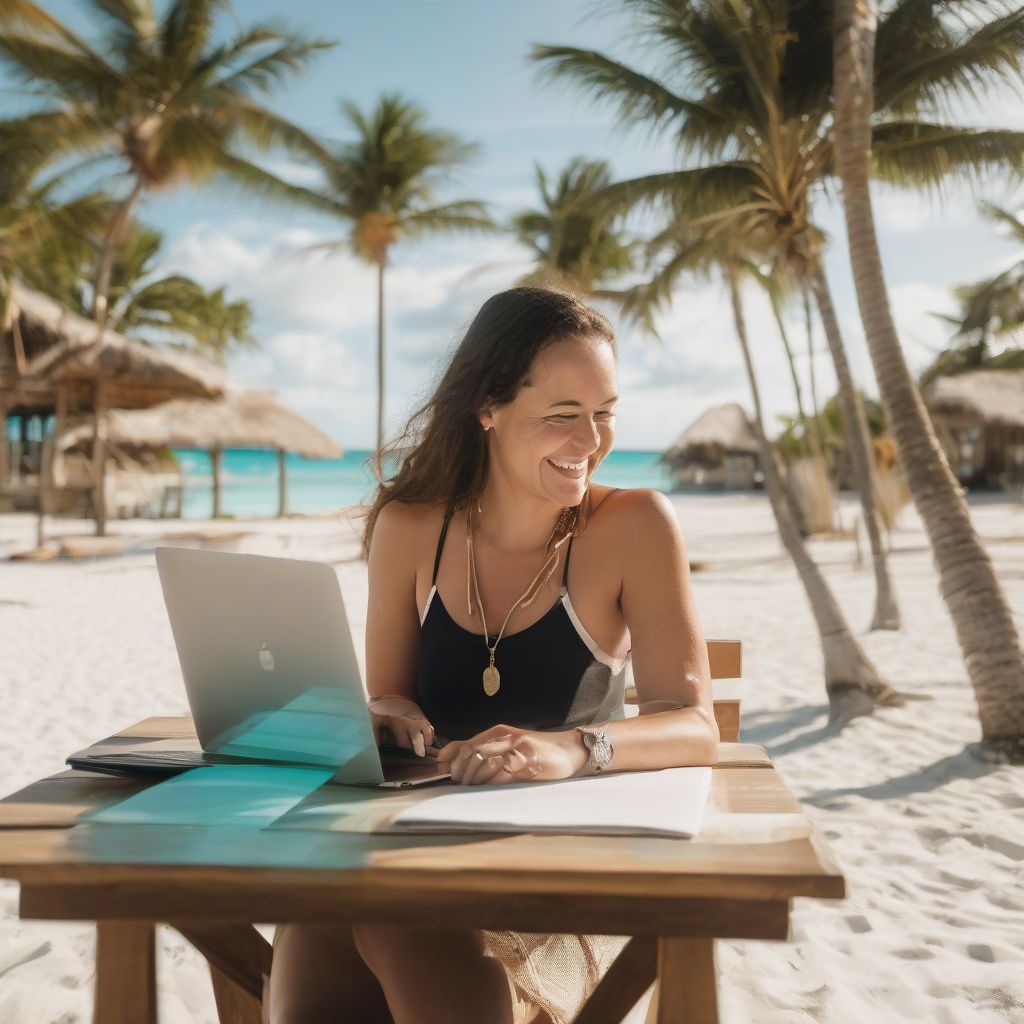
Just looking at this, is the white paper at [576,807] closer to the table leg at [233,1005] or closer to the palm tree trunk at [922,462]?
the table leg at [233,1005]

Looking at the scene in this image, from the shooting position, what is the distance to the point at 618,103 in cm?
836

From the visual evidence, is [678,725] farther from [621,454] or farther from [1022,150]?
[621,454]

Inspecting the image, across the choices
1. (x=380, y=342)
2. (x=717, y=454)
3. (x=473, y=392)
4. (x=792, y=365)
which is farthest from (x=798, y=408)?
(x=717, y=454)

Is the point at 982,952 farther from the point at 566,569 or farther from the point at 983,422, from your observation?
the point at 983,422

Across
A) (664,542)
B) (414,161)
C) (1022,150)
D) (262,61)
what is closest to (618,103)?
(1022,150)

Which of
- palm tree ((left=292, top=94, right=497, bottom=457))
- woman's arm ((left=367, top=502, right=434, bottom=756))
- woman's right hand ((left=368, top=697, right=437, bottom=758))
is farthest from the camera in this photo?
palm tree ((left=292, top=94, right=497, bottom=457))

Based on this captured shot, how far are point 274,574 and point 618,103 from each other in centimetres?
805

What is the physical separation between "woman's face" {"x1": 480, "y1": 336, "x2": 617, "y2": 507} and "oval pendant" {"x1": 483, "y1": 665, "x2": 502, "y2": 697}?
31cm

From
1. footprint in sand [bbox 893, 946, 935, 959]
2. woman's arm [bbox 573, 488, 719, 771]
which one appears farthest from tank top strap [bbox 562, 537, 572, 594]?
footprint in sand [bbox 893, 946, 935, 959]

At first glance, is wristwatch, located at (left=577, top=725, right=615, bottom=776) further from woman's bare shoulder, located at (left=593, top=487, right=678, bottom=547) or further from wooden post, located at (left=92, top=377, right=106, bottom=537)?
wooden post, located at (left=92, top=377, right=106, bottom=537)

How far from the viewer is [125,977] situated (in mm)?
1084

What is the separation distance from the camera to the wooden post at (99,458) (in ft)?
45.1

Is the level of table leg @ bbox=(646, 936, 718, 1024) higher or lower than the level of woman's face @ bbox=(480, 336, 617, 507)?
lower

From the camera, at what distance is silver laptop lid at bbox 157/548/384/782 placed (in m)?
1.17
